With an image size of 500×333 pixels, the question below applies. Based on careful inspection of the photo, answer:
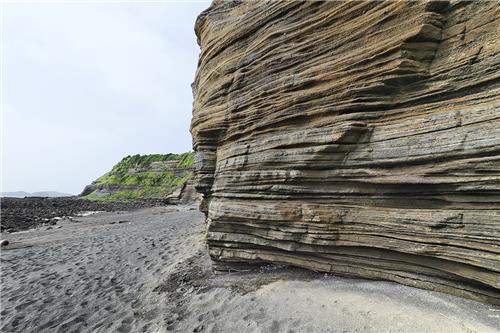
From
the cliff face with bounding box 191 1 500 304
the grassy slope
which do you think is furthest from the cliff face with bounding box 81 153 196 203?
the cliff face with bounding box 191 1 500 304

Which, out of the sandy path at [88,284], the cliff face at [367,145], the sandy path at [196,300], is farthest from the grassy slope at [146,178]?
the cliff face at [367,145]

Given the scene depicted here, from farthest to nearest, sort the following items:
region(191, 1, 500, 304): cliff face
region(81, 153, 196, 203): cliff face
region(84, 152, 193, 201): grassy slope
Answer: region(81, 153, 196, 203): cliff face, region(84, 152, 193, 201): grassy slope, region(191, 1, 500, 304): cliff face

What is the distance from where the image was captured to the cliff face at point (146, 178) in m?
65.8

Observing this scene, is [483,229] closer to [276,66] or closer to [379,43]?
[379,43]

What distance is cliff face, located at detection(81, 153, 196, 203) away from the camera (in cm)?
6581

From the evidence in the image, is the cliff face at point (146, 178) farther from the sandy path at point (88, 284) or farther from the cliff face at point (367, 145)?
the cliff face at point (367, 145)

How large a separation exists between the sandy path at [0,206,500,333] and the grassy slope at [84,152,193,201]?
47903 millimetres

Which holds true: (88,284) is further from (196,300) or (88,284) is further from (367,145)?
(367,145)

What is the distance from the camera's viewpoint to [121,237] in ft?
57.2

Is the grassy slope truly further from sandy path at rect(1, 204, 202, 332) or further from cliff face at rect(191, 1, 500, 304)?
cliff face at rect(191, 1, 500, 304)

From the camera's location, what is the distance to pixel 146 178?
2813 inches

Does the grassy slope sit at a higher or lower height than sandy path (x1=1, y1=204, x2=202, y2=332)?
higher

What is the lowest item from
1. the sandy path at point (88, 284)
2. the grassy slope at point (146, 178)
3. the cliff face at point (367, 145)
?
the sandy path at point (88, 284)

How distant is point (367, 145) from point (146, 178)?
70.8 metres
